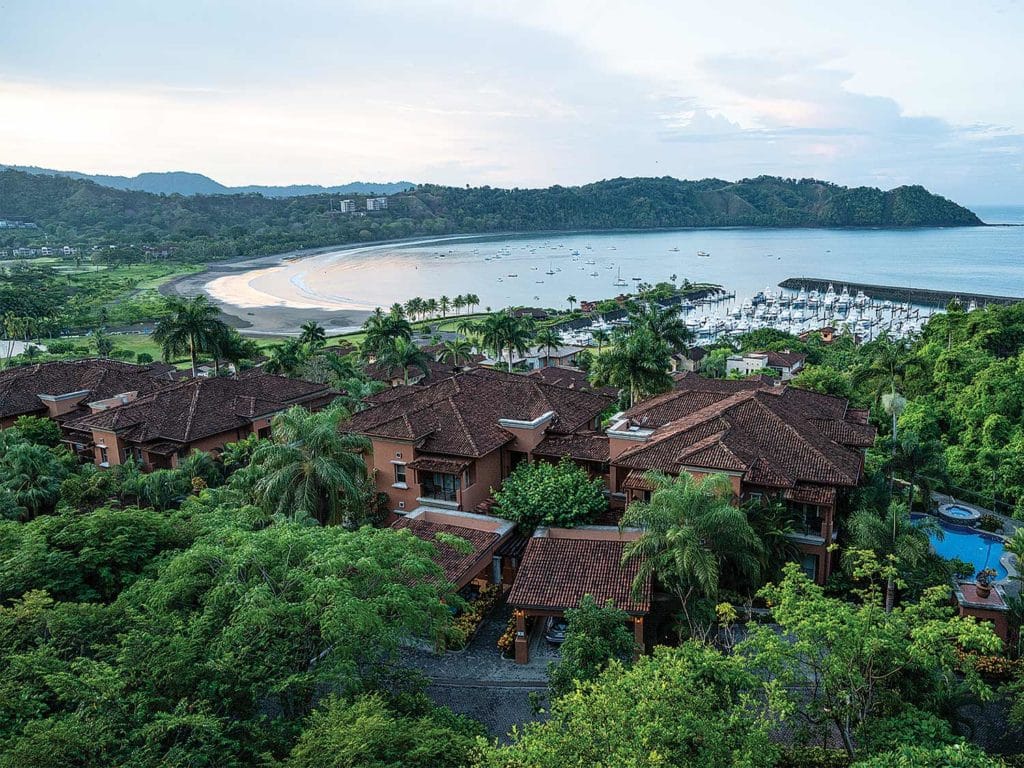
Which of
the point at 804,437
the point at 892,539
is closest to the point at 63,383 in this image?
the point at 804,437

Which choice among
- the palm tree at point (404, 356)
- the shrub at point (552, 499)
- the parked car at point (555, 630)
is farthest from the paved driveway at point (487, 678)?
the palm tree at point (404, 356)

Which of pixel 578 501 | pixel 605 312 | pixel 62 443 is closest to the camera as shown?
pixel 578 501

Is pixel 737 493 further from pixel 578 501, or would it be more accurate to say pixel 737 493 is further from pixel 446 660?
pixel 446 660

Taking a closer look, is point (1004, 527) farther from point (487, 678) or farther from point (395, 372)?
point (395, 372)

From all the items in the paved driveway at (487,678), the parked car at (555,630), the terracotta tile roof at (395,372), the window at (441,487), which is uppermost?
the window at (441,487)

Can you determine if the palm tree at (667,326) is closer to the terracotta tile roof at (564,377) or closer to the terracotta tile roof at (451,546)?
the terracotta tile roof at (564,377)

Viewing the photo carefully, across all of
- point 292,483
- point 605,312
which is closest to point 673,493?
point 292,483
